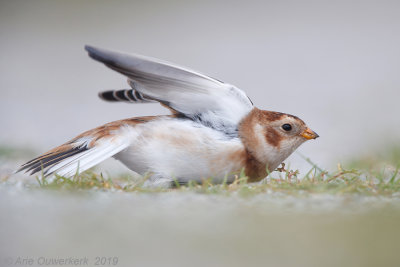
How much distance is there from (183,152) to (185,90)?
0.50m

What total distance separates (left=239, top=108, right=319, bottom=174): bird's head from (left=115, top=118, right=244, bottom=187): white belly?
13cm

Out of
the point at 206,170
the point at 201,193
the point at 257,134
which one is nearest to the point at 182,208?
the point at 201,193

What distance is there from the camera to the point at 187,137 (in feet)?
14.1

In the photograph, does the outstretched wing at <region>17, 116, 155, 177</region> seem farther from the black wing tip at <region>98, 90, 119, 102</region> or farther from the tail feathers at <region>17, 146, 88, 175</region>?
the black wing tip at <region>98, 90, 119, 102</region>

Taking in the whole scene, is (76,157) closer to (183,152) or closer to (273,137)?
(183,152)

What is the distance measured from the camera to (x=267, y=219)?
3.28 meters

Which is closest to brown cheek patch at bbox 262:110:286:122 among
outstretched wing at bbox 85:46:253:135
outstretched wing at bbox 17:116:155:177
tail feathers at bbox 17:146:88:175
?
outstretched wing at bbox 85:46:253:135

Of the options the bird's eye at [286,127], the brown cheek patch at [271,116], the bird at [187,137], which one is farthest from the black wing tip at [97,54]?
the bird's eye at [286,127]

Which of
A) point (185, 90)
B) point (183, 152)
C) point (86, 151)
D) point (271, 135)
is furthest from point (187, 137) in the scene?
point (86, 151)

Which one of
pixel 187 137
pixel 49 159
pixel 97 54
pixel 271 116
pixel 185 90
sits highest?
pixel 97 54

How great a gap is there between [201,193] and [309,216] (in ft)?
3.00

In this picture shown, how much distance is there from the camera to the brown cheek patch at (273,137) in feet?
14.5

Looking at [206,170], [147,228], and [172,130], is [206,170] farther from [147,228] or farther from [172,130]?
[147,228]

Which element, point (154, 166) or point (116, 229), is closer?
point (116, 229)
